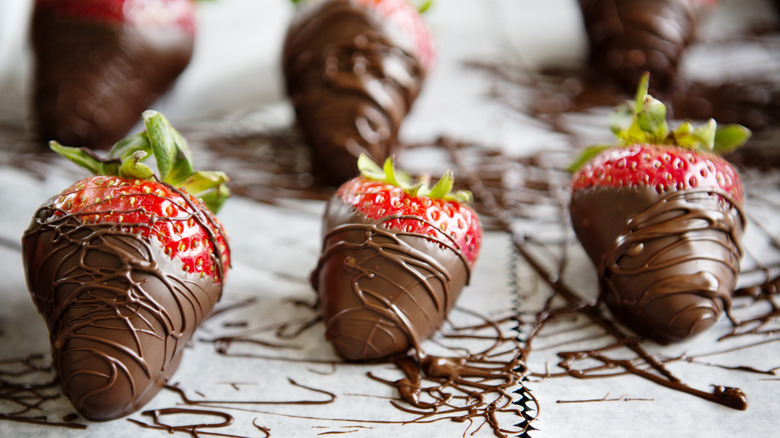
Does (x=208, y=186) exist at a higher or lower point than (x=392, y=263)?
higher

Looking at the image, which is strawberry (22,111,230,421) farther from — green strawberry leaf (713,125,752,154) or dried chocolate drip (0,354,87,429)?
green strawberry leaf (713,125,752,154)

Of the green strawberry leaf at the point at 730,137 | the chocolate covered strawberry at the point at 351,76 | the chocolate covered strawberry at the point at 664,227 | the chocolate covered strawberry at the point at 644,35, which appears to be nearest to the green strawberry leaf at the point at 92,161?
the chocolate covered strawberry at the point at 351,76

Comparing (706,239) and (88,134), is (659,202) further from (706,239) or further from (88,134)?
(88,134)

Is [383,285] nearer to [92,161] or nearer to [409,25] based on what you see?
[92,161]

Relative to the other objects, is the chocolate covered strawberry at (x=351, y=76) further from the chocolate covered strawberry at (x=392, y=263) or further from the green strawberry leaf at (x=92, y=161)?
the green strawberry leaf at (x=92, y=161)

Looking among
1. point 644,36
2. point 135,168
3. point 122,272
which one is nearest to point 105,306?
point 122,272

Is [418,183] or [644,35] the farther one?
[644,35]

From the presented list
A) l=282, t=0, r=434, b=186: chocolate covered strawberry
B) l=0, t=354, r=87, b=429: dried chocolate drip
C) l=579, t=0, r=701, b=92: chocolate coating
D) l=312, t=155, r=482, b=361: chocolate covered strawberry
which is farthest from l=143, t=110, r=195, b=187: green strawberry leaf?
l=579, t=0, r=701, b=92: chocolate coating
